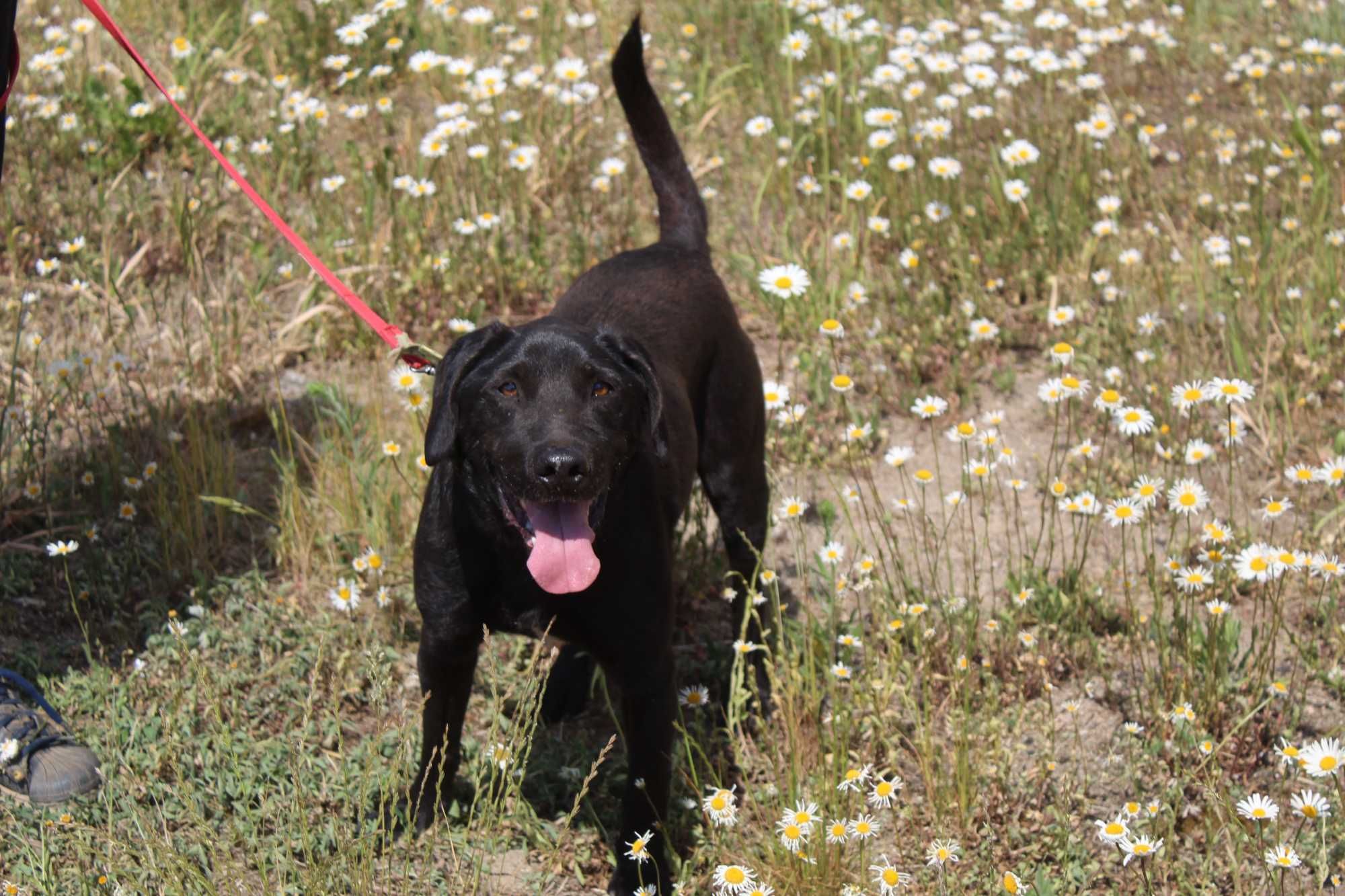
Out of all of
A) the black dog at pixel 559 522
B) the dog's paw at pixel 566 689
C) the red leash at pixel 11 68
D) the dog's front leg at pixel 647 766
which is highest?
the red leash at pixel 11 68

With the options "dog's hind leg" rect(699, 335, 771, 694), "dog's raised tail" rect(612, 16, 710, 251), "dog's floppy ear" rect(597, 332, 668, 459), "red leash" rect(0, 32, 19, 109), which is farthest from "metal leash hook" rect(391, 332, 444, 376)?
"red leash" rect(0, 32, 19, 109)

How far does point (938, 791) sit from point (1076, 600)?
87 cm

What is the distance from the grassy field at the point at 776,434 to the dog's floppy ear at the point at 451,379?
0.47 metres

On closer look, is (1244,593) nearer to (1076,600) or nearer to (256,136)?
(1076,600)

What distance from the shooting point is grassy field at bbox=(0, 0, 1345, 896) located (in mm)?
3297

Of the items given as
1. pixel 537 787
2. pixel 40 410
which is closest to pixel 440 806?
pixel 537 787

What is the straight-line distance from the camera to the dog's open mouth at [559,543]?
9.39 feet

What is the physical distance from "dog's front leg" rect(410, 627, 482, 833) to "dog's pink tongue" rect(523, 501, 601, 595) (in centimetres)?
37

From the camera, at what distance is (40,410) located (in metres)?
4.48

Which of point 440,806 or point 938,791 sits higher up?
point 440,806

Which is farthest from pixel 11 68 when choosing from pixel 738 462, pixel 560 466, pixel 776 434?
pixel 776 434

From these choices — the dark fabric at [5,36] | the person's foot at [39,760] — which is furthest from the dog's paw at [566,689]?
the dark fabric at [5,36]

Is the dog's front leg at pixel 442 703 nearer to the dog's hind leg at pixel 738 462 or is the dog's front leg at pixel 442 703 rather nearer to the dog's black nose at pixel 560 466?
the dog's black nose at pixel 560 466

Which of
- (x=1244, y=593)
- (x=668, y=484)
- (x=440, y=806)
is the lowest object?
(x=1244, y=593)
